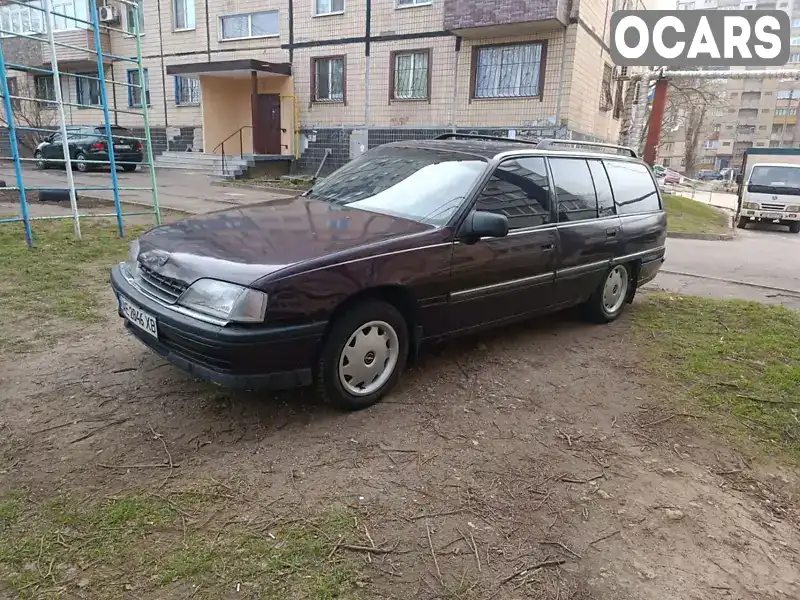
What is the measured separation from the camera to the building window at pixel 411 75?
1928 centimetres

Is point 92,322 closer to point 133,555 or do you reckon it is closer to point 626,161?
point 133,555

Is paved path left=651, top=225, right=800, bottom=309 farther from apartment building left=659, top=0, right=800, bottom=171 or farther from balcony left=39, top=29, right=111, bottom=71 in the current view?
apartment building left=659, top=0, right=800, bottom=171

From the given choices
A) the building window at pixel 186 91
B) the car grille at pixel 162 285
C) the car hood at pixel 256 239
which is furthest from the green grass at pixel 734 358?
the building window at pixel 186 91

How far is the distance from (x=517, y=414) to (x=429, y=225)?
1.34 metres

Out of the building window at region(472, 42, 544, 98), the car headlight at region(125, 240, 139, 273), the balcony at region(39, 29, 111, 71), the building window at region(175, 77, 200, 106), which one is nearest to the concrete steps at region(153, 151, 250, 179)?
the building window at region(175, 77, 200, 106)

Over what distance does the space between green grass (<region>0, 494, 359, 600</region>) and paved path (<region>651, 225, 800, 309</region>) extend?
6.63m

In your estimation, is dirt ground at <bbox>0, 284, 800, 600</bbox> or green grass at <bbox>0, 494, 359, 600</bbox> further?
dirt ground at <bbox>0, 284, 800, 600</bbox>

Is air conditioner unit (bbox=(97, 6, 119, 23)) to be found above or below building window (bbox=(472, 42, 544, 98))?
above

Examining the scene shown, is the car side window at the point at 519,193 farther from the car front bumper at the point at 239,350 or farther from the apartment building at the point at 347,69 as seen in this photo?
Answer: the apartment building at the point at 347,69

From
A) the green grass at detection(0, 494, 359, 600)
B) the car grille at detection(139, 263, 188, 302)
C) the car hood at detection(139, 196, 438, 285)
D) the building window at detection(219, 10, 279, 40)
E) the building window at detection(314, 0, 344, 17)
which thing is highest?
the building window at detection(314, 0, 344, 17)

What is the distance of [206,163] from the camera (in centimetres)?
2169

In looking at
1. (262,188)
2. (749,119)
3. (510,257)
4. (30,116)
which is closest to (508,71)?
(262,188)

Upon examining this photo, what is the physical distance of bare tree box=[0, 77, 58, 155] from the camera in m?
22.9

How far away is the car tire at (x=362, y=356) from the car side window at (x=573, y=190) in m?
1.96
